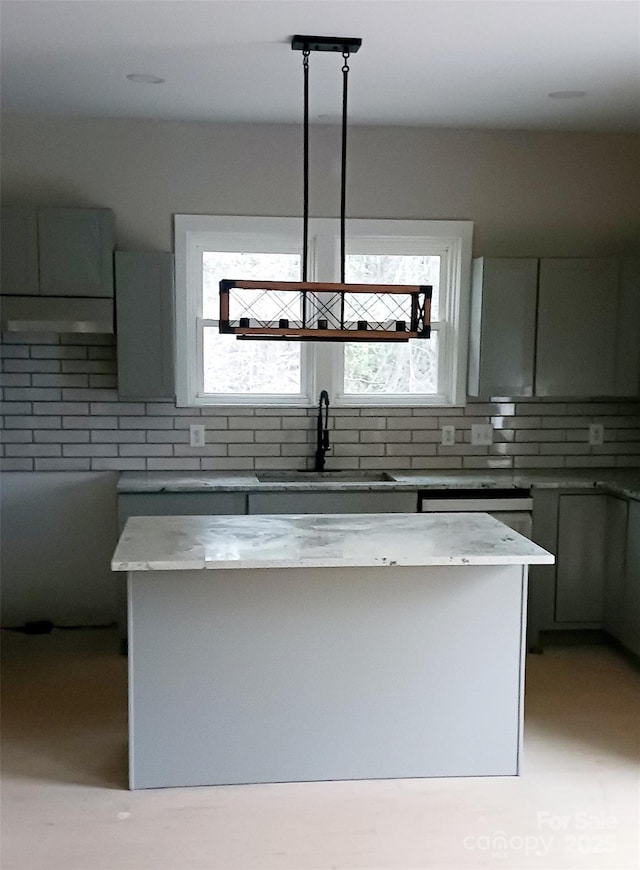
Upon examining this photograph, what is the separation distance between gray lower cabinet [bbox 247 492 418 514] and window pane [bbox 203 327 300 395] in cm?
78

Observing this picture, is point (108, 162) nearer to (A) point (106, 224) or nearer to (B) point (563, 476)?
(A) point (106, 224)

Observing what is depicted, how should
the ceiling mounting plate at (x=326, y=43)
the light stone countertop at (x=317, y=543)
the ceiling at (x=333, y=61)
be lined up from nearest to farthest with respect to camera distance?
1. the light stone countertop at (x=317, y=543)
2. the ceiling at (x=333, y=61)
3. the ceiling mounting plate at (x=326, y=43)

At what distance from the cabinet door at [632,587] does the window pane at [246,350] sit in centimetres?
191

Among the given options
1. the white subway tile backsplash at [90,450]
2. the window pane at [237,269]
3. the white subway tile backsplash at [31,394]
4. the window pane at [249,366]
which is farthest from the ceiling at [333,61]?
the white subway tile backsplash at [90,450]

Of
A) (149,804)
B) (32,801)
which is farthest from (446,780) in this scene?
(32,801)

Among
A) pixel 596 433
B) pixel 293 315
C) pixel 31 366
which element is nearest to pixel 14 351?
pixel 31 366

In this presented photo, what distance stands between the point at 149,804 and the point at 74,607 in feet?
6.28

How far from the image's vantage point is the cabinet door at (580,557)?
436 centimetres

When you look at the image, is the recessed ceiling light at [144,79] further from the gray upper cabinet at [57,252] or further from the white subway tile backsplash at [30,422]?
the white subway tile backsplash at [30,422]

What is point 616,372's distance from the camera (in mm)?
4504

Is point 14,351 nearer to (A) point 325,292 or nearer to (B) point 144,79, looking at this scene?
(B) point 144,79

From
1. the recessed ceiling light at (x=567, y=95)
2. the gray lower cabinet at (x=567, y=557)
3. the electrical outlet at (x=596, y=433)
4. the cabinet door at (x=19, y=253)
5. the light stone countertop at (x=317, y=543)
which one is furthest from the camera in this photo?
the electrical outlet at (x=596, y=433)

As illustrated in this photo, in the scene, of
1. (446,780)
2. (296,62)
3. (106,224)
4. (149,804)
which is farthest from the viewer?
(106,224)

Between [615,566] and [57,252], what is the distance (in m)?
3.26
